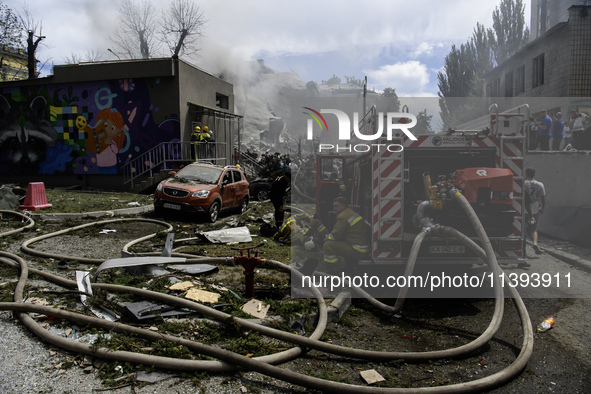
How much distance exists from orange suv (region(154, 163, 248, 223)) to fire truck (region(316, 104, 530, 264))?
6774mm

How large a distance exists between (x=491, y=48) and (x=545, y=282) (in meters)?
24.6

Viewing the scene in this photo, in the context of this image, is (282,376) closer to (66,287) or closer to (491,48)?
(66,287)

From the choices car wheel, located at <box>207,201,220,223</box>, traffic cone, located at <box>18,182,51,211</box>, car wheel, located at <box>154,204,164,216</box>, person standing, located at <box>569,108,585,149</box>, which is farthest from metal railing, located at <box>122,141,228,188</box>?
person standing, located at <box>569,108,585,149</box>

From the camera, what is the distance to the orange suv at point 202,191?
11.6 meters

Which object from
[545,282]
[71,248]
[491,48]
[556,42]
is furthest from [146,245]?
[491,48]

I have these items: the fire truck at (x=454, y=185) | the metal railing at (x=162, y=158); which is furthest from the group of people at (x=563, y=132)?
the metal railing at (x=162, y=158)

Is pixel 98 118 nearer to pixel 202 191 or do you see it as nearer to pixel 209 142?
pixel 209 142

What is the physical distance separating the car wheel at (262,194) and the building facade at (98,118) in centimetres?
398

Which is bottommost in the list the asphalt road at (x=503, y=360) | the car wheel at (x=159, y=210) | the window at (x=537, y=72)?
the asphalt road at (x=503, y=360)

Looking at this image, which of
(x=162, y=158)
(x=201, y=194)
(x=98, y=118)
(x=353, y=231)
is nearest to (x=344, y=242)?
(x=353, y=231)

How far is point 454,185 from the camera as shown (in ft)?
19.5

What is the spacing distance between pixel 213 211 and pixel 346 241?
6396mm

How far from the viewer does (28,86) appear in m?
21.0

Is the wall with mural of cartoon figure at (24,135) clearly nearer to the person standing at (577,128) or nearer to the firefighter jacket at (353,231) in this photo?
the firefighter jacket at (353,231)
